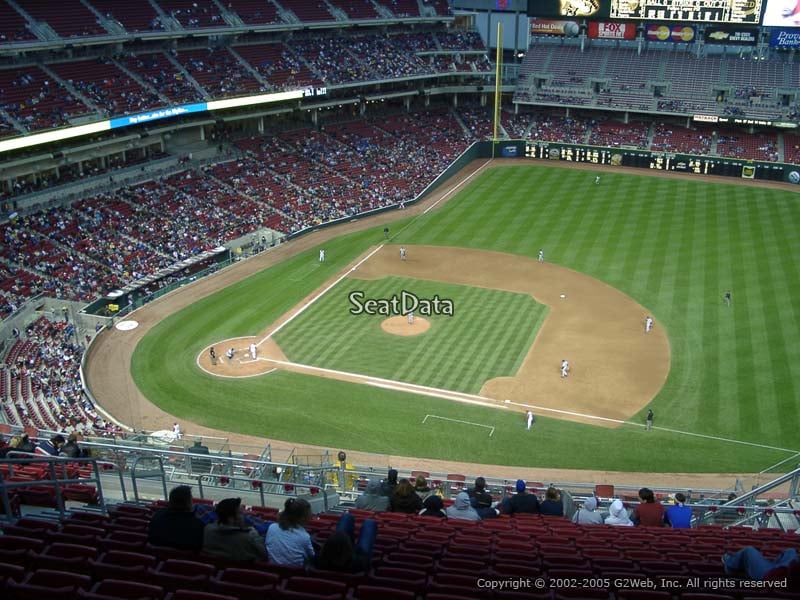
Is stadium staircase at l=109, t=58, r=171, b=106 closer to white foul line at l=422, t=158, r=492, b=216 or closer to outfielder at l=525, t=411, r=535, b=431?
white foul line at l=422, t=158, r=492, b=216

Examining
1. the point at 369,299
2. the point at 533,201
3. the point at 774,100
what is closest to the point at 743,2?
the point at 774,100

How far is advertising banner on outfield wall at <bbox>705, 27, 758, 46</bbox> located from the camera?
7112 cm

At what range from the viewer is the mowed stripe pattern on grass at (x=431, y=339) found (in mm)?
37062

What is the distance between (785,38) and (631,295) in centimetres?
4053

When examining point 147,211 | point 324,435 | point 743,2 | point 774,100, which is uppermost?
point 743,2

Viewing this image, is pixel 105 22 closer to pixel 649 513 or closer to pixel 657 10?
pixel 657 10

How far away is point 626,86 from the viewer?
3009 inches

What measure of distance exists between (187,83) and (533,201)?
3001 cm

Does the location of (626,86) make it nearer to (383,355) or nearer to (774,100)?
(774,100)

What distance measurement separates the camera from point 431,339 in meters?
40.3

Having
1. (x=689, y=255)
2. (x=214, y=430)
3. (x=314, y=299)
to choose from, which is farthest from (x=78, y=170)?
(x=689, y=255)

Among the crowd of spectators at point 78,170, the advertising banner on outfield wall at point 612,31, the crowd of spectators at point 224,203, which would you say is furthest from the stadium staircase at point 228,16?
the advertising banner on outfield wall at point 612,31

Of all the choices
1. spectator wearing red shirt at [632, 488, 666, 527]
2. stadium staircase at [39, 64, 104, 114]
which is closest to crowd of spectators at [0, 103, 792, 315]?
stadium staircase at [39, 64, 104, 114]

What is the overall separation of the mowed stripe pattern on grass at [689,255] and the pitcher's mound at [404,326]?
13.1 meters
